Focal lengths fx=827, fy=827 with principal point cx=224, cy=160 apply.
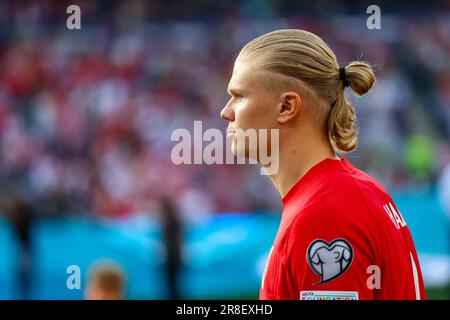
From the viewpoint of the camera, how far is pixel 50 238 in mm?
10617

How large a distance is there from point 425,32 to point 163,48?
461 cm

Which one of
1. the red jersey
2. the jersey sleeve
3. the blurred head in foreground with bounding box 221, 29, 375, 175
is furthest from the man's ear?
the jersey sleeve

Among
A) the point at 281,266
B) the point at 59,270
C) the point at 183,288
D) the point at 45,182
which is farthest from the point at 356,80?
the point at 45,182

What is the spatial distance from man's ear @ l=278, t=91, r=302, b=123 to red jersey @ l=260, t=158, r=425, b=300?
204 millimetres

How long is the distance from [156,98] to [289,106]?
1188 centimetres

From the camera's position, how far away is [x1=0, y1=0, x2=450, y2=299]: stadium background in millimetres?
10273

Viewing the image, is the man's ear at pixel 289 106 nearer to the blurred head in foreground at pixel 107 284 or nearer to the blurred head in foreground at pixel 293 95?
the blurred head in foreground at pixel 293 95

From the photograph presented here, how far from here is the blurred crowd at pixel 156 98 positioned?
12305 mm

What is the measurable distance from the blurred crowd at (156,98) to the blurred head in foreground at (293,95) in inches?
339

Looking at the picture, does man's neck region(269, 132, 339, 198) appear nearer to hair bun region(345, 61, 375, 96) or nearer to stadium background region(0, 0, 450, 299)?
hair bun region(345, 61, 375, 96)

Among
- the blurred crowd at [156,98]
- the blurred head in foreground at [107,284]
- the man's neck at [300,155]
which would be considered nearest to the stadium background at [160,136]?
the blurred crowd at [156,98]

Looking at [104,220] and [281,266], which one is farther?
[104,220]

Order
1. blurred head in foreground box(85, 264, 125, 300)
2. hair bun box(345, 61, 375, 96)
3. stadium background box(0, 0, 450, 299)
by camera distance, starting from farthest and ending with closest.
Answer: stadium background box(0, 0, 450, 299) < blurred head in foreground box(85, 264, 125, 300) < hair bun box(345, 61, 375, 96)
